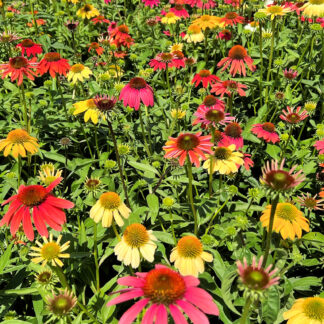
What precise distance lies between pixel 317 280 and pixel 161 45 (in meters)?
3.11

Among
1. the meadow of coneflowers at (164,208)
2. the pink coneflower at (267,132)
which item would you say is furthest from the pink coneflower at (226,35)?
the pink coneflower at (267,132)

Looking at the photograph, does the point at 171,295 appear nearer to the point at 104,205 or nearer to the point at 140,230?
the point at 140,230

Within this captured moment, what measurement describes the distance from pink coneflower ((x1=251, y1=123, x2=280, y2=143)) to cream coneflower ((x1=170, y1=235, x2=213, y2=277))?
1220mm

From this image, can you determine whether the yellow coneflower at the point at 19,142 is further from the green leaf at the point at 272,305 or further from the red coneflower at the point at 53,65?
the green leaf at the point at 272,305

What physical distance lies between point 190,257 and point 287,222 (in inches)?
21.8

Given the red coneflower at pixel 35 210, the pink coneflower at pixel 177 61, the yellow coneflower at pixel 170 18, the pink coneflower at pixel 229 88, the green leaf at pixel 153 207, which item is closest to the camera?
the red coneflower at pixel 35 210

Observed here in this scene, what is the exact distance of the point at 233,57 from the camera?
2932mm

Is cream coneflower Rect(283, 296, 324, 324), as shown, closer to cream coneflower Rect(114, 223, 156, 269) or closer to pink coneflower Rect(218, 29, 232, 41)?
cream coneflower Rect(114, 223, 156, 269)

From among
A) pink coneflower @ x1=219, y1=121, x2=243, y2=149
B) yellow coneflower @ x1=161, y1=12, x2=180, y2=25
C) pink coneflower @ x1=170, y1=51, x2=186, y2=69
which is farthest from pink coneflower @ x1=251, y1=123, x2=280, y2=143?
yellow coneflower @ x1=161, y1=12, x2=180, y2=25

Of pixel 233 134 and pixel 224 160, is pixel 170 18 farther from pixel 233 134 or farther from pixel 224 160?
pixel 224 160

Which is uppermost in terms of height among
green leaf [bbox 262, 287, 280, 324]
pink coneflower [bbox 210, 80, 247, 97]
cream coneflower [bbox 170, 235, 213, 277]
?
pink coneflower [bbox 210, 80, 247, 97]

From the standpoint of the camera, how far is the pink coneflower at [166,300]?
102cm

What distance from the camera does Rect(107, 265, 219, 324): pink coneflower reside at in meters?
1.02

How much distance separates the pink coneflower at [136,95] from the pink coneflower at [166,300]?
1.45 m
